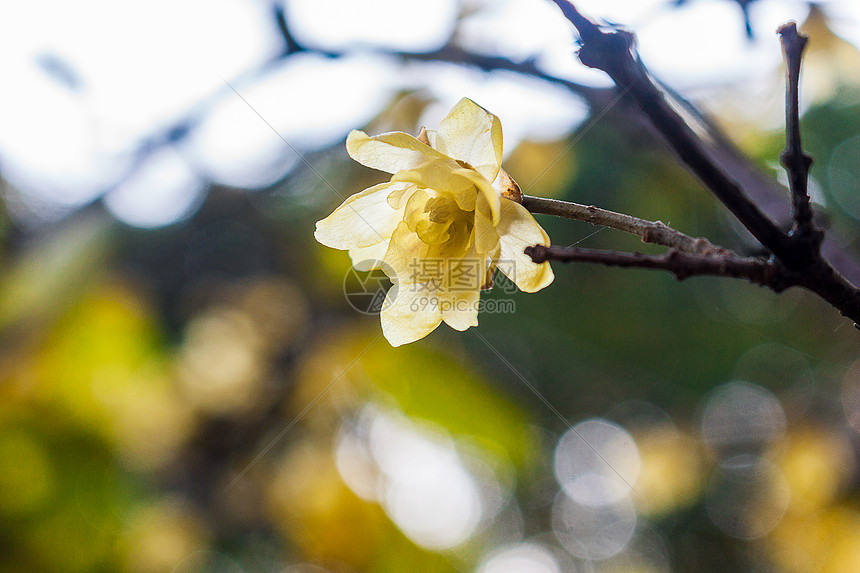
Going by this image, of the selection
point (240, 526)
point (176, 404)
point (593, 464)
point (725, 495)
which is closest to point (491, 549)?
point (593, 464)

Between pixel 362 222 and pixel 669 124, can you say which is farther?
pixel 362 222

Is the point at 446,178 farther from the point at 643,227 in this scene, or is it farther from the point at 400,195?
the point at 643,227

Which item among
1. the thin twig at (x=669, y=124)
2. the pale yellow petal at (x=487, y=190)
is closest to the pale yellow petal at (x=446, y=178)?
the pale yellow petal at (x=487, y=190)

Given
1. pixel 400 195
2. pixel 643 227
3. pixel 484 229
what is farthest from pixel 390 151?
pixel 643 227

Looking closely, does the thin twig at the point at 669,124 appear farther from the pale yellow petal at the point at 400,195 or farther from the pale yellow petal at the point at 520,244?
the pale yellow petal at the point at 400,195

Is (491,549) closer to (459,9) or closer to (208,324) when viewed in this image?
(208,324)
